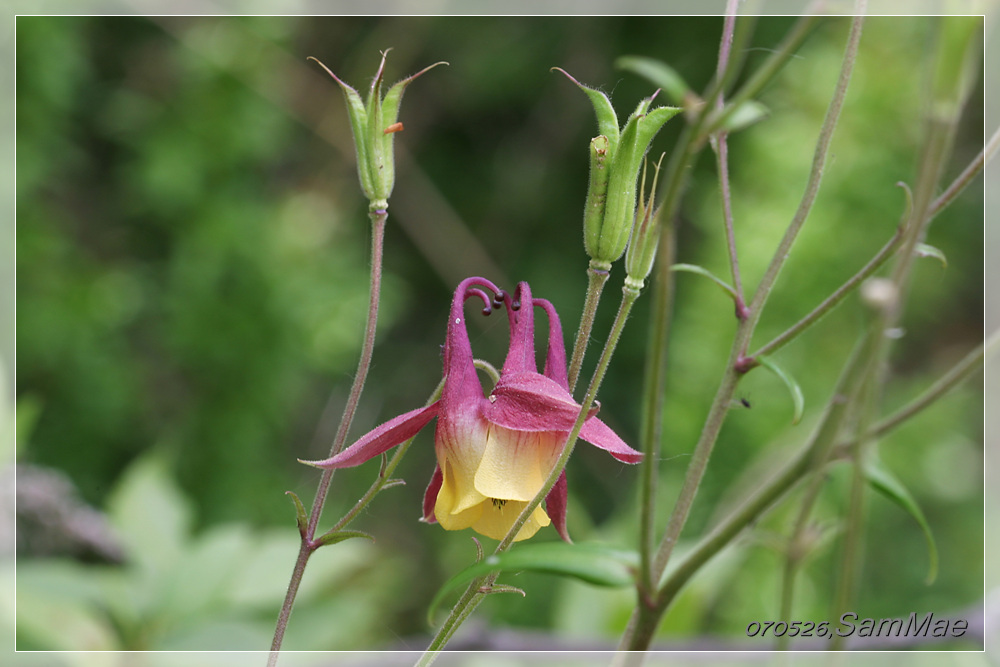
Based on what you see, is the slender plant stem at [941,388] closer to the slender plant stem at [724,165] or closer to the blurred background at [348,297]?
the slender plant stem at [724,165]

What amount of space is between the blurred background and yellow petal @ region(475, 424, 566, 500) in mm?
394

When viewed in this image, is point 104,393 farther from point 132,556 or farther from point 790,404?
point 790,404

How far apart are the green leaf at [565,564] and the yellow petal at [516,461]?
1.3 inches

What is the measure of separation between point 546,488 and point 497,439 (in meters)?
0.05

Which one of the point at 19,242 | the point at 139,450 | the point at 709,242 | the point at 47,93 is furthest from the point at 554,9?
the point at 139,450

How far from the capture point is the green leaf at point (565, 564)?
0.22 meters

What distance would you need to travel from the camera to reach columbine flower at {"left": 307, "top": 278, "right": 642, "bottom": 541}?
276mm

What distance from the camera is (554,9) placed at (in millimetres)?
1231

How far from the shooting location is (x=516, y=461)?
28 cm

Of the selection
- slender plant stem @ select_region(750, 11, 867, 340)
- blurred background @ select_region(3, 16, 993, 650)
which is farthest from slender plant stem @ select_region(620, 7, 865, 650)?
blurred background @ select_region(3, 16, 993, 650)

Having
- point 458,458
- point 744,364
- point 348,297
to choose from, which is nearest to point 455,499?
point 458,458

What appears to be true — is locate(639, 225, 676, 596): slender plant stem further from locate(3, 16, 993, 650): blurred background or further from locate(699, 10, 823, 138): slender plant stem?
locate(3, 16, 993, 650): blurred background

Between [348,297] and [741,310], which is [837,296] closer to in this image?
[741,310]

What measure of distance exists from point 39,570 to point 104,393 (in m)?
0.50
